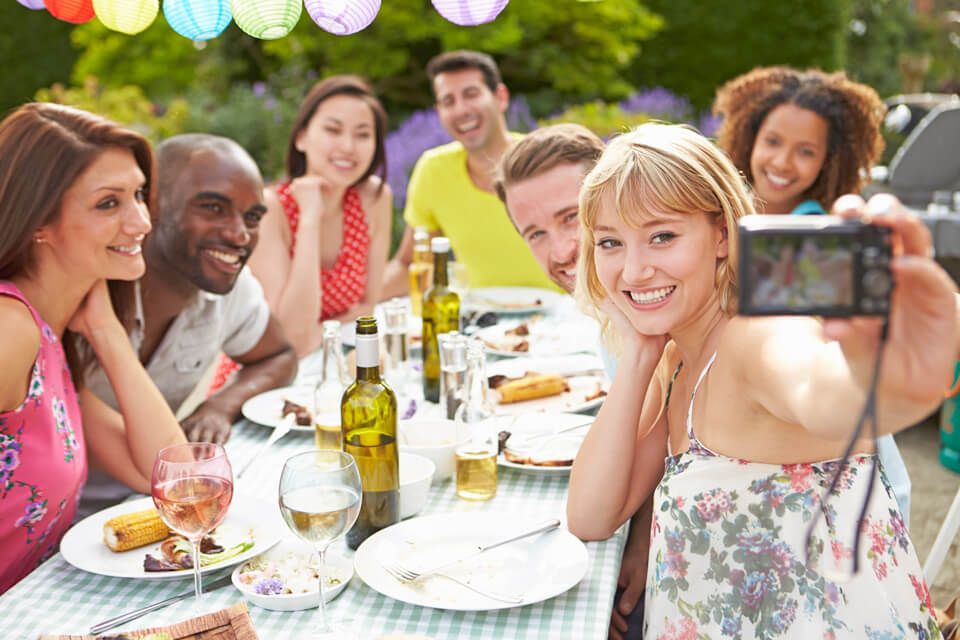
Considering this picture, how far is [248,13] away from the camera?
188 centimetres

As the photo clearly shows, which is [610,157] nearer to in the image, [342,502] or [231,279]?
[342,502]

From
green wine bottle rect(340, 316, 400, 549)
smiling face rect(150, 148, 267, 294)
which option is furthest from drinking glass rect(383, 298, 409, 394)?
green wine bottle rect(340, 316, 400, 549)

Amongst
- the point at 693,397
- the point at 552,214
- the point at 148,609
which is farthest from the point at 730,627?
the point at 552,214

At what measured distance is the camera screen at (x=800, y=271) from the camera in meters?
0.89

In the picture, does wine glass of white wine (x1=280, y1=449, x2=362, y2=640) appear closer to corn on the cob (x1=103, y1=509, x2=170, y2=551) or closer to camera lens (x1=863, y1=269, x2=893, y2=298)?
corn on the cob (x1=103, y1=509, x2=170, y2=551)

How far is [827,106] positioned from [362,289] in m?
2.03

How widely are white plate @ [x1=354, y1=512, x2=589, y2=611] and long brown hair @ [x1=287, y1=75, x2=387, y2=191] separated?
258cm

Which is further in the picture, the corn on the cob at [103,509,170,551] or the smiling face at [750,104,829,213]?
the smiling face at [750,104,829,213]

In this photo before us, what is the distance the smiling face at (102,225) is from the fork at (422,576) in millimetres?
1096

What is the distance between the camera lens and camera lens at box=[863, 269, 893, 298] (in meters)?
0.89

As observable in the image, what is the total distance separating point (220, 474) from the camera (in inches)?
59.4

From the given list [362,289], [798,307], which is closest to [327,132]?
[362,289]

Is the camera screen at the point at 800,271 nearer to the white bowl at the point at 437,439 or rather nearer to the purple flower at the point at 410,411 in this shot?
the white bowl at the point at 437,439

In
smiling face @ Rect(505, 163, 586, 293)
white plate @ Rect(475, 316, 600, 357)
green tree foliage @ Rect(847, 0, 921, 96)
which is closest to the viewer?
smiling face @ Rect(505, 163, 586, 293)
